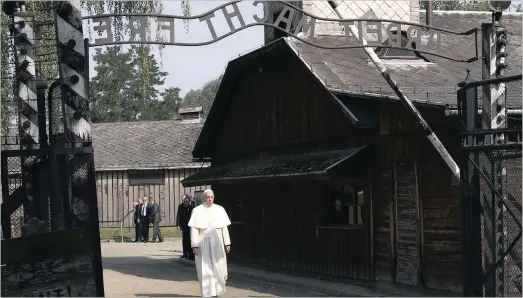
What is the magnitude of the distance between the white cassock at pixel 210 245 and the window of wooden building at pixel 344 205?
12.7 feet

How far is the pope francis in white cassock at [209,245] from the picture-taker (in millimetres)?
16547

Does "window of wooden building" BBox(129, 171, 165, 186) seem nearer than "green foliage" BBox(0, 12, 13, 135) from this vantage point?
No

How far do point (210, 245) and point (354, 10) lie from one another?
947cm

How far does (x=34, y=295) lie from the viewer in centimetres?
1205

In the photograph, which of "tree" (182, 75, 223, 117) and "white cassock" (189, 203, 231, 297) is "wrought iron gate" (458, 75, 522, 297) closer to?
"white cassock" (189, 203, 231, 297)

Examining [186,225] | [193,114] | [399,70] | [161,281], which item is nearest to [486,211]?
[399,70]

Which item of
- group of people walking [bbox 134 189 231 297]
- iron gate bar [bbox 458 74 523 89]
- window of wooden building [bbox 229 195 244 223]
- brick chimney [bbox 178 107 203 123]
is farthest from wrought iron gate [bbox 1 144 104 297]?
brick chimney [bbox 178 107 203 123]

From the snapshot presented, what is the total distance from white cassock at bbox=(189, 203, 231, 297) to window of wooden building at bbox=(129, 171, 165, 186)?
30708 millimetres

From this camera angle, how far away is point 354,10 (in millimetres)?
24281

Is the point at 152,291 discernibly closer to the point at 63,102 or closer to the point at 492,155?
the point at 63,102

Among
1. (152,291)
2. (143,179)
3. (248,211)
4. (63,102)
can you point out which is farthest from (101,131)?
(63,102)

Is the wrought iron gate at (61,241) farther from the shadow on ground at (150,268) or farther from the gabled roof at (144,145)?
the gabled roof at (144,145)

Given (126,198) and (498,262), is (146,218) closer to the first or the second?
(126,198)

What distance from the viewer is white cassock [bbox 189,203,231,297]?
16547mm
